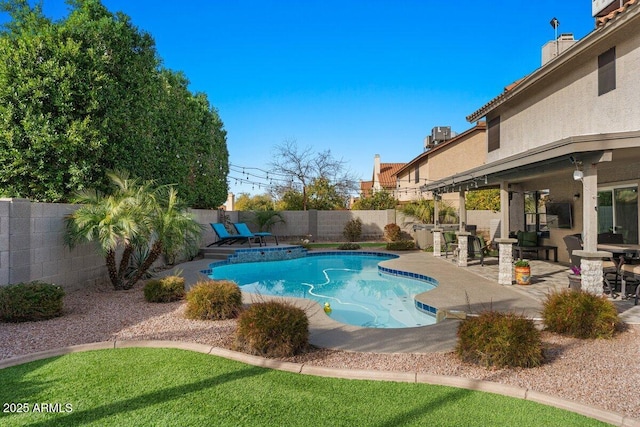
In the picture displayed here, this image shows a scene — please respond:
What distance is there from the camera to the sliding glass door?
10430 mm

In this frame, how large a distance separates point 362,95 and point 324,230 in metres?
8.08

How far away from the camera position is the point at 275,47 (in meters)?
17.3

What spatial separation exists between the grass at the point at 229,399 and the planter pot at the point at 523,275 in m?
6.61

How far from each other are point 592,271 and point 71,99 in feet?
36.4

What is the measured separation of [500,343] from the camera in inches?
181

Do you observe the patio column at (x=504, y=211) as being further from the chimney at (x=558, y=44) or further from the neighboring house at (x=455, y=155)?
the neighboring house at (x=455, y=155)

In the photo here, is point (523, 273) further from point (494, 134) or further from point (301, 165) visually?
point (301, 165)

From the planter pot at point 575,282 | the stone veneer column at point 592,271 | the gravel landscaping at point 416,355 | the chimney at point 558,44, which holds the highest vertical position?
the chimney at point 558,44

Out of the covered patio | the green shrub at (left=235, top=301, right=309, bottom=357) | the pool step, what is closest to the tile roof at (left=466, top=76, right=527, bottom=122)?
the covered patio

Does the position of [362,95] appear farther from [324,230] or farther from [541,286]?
[541,286]

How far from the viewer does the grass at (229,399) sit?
334 cm

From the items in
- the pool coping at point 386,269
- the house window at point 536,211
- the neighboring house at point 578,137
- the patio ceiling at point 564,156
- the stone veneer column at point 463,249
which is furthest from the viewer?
the house window at point 536,211

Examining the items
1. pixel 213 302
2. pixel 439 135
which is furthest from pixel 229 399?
pixel 439 135

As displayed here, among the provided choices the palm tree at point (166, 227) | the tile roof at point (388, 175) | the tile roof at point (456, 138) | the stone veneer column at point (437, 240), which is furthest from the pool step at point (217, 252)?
the tile roof at point (388, 175)
